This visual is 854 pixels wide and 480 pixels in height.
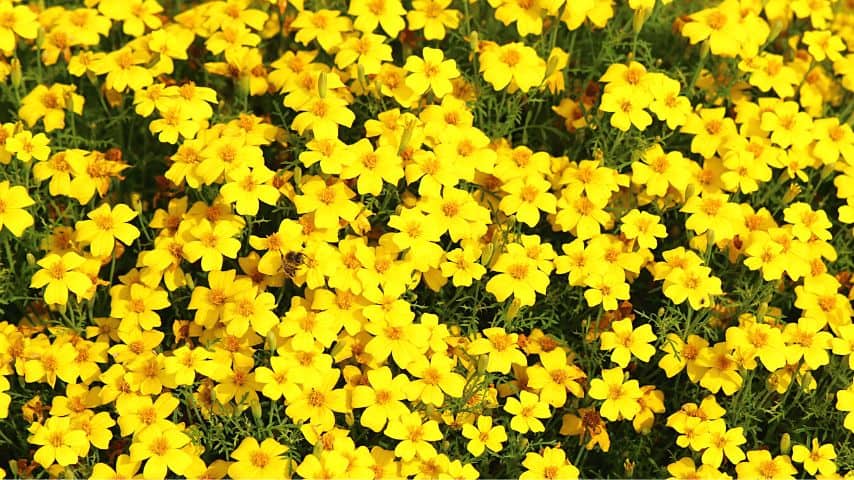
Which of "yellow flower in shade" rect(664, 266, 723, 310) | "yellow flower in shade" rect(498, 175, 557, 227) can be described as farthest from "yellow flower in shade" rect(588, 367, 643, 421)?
"yellow flower in shade" rect(498, 175, 557, 227)

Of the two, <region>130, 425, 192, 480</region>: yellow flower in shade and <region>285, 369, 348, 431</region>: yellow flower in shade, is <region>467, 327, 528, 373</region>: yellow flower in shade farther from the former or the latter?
<region>130, 425, 192, 480</region>: yellow flower in shade

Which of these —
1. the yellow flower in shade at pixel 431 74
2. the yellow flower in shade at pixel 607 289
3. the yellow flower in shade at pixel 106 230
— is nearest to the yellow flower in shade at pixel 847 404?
the yellow flower in shade at pixel 607 289

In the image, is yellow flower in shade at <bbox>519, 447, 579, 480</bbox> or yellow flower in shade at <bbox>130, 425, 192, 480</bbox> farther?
yellow flower in shade at <bbox>519, 447, 579, 480</bbox>

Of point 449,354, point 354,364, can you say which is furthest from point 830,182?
point 354,364

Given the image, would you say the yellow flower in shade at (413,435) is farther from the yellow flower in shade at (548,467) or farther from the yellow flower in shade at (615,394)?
the yellow flower in shade at (615,394)

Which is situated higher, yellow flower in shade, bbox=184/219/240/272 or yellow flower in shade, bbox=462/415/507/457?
yellow flower in shade, bbox=184/219/240/272

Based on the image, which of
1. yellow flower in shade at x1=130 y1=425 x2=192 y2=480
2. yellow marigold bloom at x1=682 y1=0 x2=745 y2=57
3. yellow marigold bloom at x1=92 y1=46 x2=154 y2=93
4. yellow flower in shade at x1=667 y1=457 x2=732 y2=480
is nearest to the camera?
yellow flower in shade at x1=130 y1=425 x2=192 y2=480

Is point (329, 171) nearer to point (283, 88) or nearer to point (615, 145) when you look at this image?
point (283, 88)
